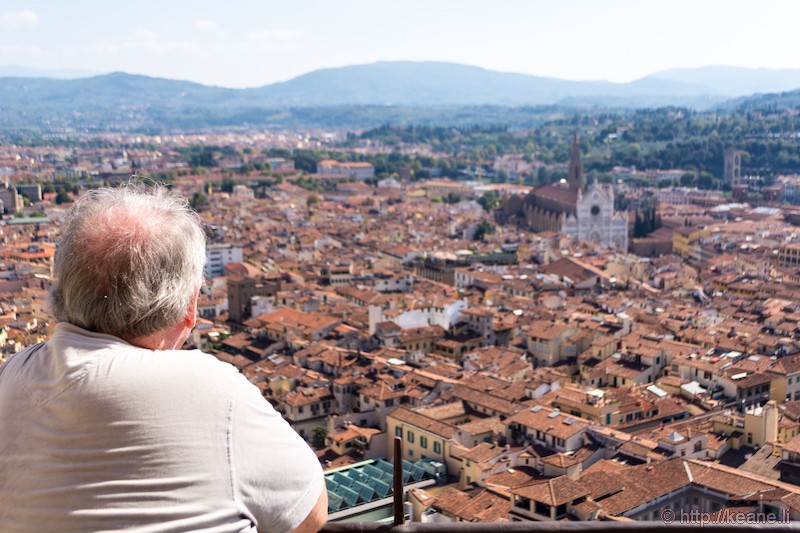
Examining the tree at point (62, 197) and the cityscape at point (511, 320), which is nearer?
the cityscape at point (511, 320)

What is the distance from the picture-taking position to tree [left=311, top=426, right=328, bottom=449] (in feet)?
29.6

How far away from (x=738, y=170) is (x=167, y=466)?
42.3 meters

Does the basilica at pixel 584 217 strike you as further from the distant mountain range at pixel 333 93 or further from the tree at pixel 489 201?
the distant mountain range at pixel 333 93

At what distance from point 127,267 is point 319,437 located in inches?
329

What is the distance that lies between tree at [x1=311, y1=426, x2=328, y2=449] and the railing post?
8.05 meters

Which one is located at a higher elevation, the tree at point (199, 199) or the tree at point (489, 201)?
the tree at point (199, 199)

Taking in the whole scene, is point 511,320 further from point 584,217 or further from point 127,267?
point 584,217

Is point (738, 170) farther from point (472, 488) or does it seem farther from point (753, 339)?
point (472, 488)

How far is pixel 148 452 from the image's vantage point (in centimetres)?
85

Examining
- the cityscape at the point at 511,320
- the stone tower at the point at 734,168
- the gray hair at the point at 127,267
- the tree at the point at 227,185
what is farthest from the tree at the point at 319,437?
the stone tower at the point at 734,168

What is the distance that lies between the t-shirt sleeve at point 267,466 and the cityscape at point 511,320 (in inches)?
5.8

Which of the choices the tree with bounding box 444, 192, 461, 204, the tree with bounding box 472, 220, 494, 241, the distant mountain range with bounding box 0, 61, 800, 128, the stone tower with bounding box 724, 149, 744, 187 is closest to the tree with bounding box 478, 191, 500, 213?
the tree with bounding box 444, 192, 461, 204

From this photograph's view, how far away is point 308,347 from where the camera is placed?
12.0 meters

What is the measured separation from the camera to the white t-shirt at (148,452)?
84cm
